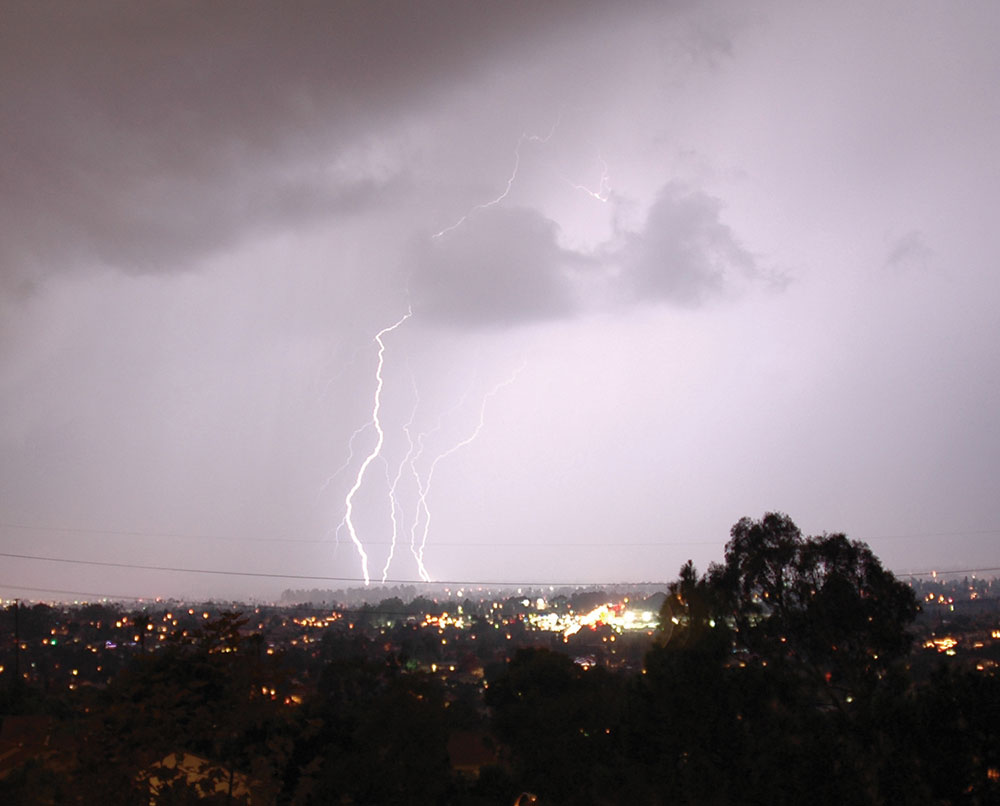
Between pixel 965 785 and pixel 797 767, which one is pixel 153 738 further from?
pixel 965 785

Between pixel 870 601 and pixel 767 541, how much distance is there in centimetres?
301

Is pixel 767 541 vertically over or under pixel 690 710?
over

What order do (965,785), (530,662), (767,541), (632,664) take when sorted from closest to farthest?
(965,785) → (767,541) → (530,662) → (632,664)

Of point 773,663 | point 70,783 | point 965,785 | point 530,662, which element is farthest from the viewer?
point 530,662

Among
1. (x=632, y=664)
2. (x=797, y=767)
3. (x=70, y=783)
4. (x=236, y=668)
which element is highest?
(x=236, y=668)

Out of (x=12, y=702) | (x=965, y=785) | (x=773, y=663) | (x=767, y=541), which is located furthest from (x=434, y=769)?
(x=12, y=702)

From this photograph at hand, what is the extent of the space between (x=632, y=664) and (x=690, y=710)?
41.8 metres

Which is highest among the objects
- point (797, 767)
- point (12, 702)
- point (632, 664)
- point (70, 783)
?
point (70, 783)

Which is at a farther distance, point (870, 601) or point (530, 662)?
point (530, 662)

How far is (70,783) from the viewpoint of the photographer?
7840mm

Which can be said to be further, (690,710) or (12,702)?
(12,702)

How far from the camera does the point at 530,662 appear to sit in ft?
92.3

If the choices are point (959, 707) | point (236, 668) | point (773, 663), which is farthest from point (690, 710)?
point (236, 668)

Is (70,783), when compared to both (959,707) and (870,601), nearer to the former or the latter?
(959,707)
